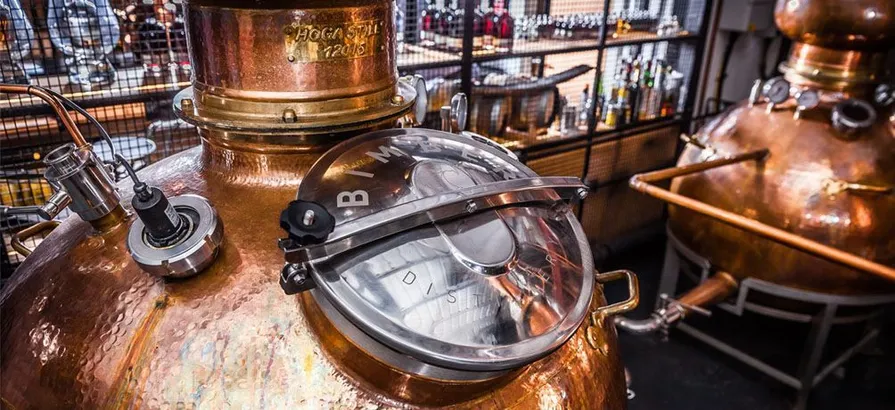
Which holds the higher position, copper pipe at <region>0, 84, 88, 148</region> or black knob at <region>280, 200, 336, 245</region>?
copper pipe at <region>0, 84, 88, 148</region>

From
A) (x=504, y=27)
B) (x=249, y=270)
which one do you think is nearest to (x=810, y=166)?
(x=504, y=27)

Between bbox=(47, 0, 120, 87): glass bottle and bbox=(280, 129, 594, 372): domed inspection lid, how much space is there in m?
1.81

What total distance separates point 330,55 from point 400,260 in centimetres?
36

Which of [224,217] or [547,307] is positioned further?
[224,217]

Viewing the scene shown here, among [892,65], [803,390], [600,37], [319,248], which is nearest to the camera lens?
[319,248]

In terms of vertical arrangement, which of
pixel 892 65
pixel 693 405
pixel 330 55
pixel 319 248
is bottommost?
pixel 693 405

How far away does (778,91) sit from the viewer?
2.84 meters

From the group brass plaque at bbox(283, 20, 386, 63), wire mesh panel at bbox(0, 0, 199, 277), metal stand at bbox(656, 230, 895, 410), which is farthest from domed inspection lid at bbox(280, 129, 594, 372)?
metal stand at bbox(656, 230, 895, 410)

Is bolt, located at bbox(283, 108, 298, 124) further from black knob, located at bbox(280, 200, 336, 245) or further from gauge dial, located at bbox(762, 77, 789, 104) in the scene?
gauge dial, located at bbox(762, 77, 789, 104)

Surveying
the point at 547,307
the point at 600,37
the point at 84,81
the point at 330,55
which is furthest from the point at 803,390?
the point at 84,81

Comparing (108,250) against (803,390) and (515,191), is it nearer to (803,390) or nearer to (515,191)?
(515,191)

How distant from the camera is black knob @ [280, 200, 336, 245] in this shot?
2.18ft

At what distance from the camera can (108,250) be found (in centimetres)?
87

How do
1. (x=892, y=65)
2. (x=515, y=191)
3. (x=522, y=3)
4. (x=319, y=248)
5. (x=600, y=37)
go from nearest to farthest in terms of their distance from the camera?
(x=319, y=248) → (x=515, y=191) → (x=600, y=37) → (x=522, y=3) → (x=892, y=65)
